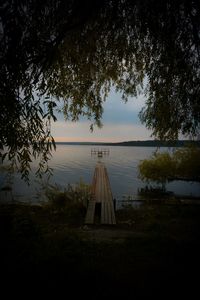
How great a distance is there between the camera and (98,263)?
696 centimetres

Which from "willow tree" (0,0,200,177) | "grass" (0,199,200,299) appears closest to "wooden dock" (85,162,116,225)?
"grass" (0,199,200,299)

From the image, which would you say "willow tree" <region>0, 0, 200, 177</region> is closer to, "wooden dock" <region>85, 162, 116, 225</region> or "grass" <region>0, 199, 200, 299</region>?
"grass" <region>0, 199, 200, 299</region>

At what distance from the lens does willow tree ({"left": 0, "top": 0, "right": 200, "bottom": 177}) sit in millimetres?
5059

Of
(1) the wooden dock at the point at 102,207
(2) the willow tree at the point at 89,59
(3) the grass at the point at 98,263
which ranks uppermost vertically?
(2) the willow tree at the point at 89,59

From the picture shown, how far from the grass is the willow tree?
6.20 feet

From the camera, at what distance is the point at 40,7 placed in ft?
16.5

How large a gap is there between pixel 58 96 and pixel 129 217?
1053 centimetres

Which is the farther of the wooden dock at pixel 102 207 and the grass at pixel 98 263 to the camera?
the wooden dock at pixel 102 207

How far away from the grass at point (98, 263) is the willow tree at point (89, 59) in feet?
6.20

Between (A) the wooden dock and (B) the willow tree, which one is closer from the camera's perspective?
(B) the willow tree

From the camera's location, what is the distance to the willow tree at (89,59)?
16.6ft

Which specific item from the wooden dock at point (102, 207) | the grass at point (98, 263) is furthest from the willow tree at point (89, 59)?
the wooden dock at point (102, 207)

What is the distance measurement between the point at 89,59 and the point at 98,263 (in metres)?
4.41

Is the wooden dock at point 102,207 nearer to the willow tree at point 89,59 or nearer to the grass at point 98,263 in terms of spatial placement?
the grass at point 98,263
